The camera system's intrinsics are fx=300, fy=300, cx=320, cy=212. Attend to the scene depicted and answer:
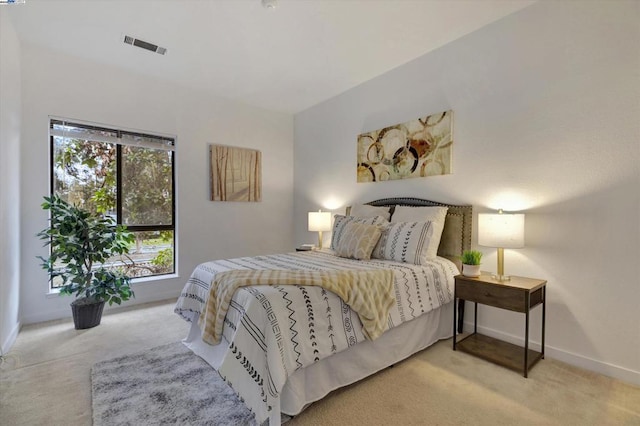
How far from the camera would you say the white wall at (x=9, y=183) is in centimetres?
234

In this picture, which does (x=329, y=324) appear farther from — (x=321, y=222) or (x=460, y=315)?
(x=321, y=222)

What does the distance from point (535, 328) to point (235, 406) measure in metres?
2.31

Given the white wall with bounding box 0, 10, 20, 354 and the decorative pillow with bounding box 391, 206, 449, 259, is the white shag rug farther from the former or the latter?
the decorative pillow with bounding box 391, 206, 449, 259

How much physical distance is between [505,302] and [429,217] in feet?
3.14

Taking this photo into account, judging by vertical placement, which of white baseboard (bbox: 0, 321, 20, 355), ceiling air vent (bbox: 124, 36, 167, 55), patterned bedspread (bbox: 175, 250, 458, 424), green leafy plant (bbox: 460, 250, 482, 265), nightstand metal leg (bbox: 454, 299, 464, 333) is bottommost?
white baseboard (bbox: 0, 321, 20, 355)

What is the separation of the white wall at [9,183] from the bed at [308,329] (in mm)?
1411

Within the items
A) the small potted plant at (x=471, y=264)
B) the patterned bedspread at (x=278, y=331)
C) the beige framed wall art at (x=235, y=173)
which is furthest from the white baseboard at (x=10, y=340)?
the small potted plant at (x=471, y=264)

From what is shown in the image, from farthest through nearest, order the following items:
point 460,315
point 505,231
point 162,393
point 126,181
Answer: point 126,181
point 460,315
point 505,231
point 162,393

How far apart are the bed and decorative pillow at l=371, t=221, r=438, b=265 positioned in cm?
4

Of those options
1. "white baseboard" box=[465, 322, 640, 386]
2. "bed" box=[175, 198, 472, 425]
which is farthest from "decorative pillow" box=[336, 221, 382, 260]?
"white baseboard" box=[465, 322, 640, 386]

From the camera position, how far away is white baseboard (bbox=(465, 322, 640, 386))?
6.49 ft

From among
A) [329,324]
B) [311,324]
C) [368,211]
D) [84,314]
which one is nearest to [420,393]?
[329,324]

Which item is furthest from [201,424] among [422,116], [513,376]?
[422,116]

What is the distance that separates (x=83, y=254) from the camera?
9.32 feet
